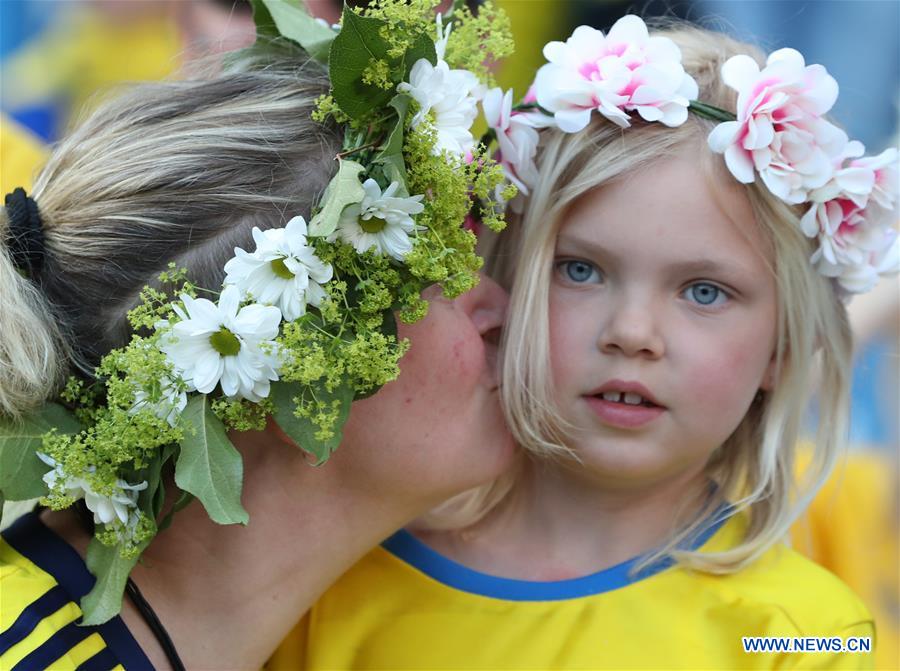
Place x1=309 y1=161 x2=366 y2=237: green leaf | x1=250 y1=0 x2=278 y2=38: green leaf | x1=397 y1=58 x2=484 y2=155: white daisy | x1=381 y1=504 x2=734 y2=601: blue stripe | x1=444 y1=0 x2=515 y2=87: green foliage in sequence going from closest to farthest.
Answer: x1=309 y1=161 x2=366 y2=237: green leaf → x1=397 y1=58 x2=484 y2=155: white daisy → x1=444 y1=0 x2=515 y2=87: green foliage → x1=250 y1=0 x2=278 y2=38: green leaf → x1=381 y1=504 x2=734 y2=601: blue stripe

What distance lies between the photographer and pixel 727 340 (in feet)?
6.79

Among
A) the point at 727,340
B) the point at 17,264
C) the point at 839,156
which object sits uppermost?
the point at 839,156

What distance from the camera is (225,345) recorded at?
1636 mm

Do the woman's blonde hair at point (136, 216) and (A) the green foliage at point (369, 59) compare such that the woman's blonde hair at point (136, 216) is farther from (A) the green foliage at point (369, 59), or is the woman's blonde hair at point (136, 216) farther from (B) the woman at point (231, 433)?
(A) the green foliage at point (369, 59)

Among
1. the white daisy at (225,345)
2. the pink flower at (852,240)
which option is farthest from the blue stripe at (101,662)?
the pink flower at (852,240)

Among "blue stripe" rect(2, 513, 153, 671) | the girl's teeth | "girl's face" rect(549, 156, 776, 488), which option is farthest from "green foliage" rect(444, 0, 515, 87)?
"blue stripe" rect(2, 513, 153, 671)

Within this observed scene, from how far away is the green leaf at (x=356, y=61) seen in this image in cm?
163

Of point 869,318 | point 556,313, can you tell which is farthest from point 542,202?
point 869,318

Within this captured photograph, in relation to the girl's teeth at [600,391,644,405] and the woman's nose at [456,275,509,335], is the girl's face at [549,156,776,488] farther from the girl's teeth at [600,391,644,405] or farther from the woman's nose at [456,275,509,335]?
the woman's nose at [456,275,509,335]

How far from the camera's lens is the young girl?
2031 millimetres

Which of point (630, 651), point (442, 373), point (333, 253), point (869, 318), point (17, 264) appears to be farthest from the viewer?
point (869, 318)

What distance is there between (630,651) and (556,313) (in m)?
0.70

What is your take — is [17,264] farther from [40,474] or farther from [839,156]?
[839,156]

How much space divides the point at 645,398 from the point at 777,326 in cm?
35
